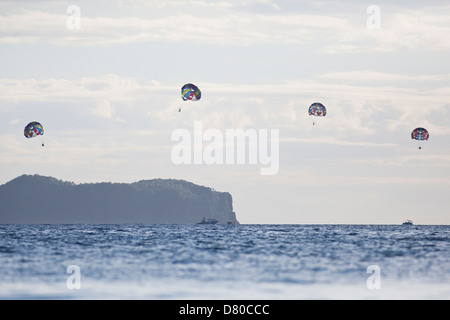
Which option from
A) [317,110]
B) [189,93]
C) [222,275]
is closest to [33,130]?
[189,93]

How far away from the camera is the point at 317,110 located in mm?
94625

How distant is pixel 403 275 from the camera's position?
42969 millimetres

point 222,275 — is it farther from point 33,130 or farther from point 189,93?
point 33,130

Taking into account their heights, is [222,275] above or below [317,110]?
below

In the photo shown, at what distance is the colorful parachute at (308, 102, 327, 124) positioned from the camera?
309 ft

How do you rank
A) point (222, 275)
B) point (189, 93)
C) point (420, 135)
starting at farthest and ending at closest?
point (420, 135) < point (189, 93) < point (222, 275)

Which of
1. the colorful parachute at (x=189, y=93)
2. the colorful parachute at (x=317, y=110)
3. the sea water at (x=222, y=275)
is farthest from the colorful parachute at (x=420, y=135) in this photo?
the sea water at (x=222, y=275)

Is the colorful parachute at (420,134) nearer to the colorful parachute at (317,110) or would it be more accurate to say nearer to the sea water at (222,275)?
the colorful parachute at (317,110)

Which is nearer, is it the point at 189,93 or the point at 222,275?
the point at 222,275

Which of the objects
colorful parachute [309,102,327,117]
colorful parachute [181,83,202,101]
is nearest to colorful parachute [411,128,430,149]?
colorful parachute [309,102,327,117]

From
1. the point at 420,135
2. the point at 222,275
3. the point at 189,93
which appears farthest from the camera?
the point at 420,135

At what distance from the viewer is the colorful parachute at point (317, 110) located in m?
94.2
